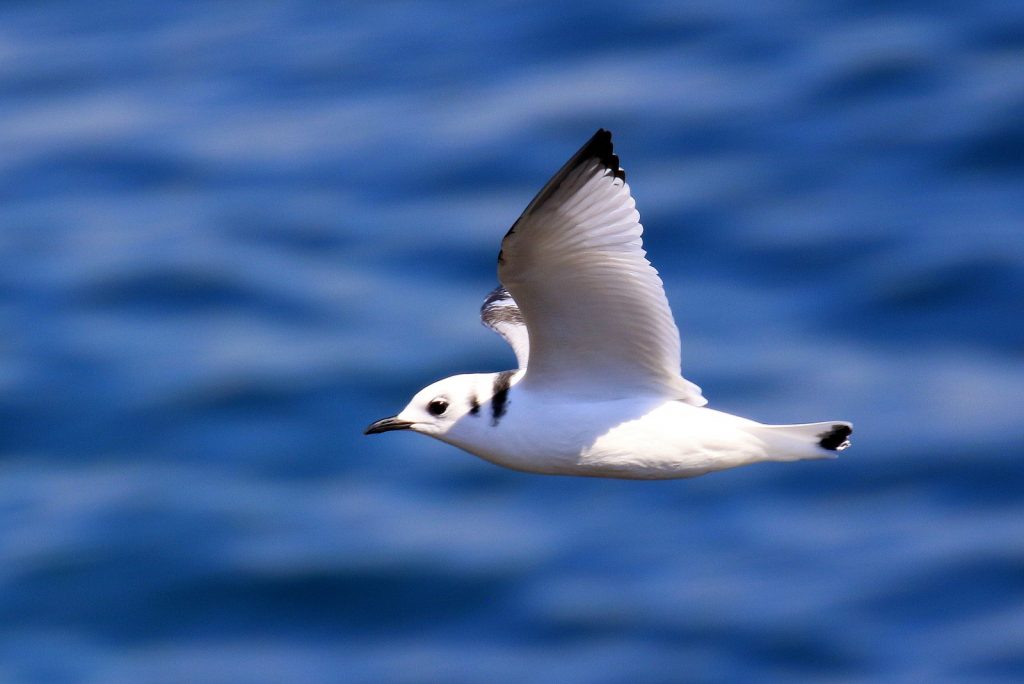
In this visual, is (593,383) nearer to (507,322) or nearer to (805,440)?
(805,440)

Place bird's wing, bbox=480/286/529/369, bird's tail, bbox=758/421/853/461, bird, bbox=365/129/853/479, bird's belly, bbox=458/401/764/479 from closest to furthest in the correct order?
bird, bbox=365/129/853/479 < bird's belly, bbox=458/401/764/479 < bird's tail, bbox=758/421/853/461 < bird's wing, bbox=480/286/529/369

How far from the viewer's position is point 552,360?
731 cm

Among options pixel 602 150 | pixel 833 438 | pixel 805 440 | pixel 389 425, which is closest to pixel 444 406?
pixel 389 425

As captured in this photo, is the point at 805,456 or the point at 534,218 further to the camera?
the point at 805,456

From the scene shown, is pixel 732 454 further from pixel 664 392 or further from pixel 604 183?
pixel 604 183

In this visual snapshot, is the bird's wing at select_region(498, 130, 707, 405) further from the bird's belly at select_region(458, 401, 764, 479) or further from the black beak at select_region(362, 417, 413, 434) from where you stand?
the black beak at select_region(362, 417, 413, 434)

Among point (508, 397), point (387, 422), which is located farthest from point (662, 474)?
point (387, 422)

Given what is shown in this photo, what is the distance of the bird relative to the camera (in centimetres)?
675

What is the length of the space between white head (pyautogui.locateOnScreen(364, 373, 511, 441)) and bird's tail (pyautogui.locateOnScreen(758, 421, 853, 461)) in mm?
1300

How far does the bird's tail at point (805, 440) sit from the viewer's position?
725cm

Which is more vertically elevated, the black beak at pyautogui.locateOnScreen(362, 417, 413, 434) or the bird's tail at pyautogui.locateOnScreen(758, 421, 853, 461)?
the black beak at pyautogui.locateOnScreen(362, 417, 413, 434)

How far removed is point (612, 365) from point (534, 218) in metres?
1.12

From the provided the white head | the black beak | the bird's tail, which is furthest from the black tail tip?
the black beak

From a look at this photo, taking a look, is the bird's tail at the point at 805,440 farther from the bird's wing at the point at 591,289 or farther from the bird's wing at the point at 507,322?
the bird's wing at the point at 507,322
